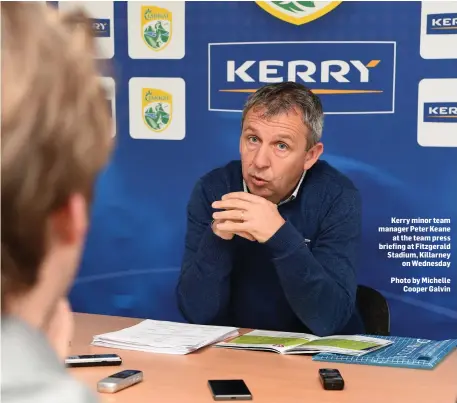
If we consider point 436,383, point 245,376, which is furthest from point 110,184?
point 436,383

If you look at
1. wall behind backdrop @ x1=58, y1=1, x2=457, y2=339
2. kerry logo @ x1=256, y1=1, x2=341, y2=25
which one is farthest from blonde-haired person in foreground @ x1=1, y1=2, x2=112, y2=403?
kerry logo @ x1=256, y1=1, x2=341, y2=25

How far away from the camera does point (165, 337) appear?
6.63ft

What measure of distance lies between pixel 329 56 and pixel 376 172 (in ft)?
1.65

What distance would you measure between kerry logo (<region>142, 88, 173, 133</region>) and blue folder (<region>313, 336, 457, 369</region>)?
1549mm

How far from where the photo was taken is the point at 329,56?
293 centimetres

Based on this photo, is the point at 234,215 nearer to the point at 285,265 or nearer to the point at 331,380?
the point at 285,265

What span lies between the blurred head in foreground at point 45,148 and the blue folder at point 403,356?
136cm

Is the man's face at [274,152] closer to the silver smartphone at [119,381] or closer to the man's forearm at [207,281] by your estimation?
the man's forearm at [207,281]

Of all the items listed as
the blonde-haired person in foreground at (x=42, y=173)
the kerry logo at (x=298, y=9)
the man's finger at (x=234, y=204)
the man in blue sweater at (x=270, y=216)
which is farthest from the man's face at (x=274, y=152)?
the blonde-haired person in foreground at (x=42, y=173)

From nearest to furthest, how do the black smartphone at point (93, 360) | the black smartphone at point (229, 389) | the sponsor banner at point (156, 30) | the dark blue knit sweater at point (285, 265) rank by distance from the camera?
the black smartphone at point (229, 389), the black smartphone at point (93, 360), the dark blue knit sweater at point (285, 265), the sponsor banner at point (156, 30)

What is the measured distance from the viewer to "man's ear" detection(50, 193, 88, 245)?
546 millimetres

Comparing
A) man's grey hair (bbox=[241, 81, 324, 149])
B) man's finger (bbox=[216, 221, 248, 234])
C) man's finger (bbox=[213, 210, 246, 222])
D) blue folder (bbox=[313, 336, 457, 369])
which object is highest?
man's grey hair (bbox=[241, 81, 324, 149])

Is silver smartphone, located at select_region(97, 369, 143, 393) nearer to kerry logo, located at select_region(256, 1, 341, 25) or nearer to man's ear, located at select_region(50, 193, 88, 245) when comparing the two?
man's ear, located at select_region(50, 193, 88, 245)

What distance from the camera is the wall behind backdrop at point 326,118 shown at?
2.86 metres
